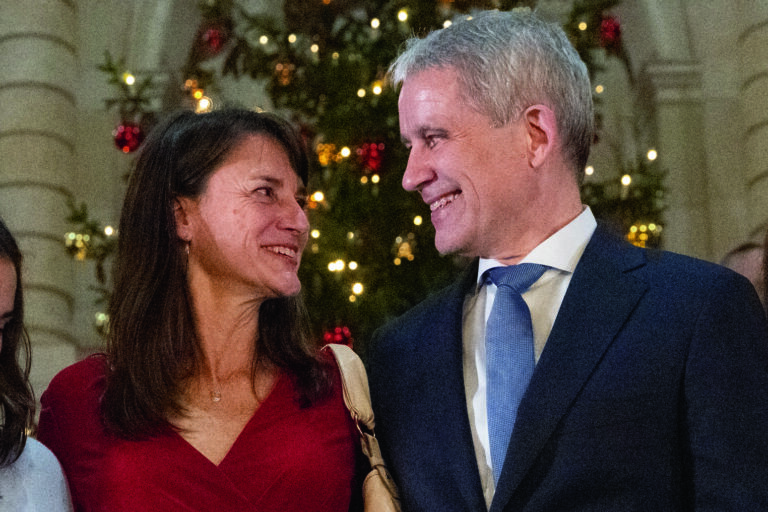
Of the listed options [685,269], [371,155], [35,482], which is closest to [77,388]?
[35,482]

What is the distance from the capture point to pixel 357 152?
487cm

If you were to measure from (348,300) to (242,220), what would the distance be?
89.3 inches

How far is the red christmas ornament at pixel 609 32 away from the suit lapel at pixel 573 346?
3325 millimetres

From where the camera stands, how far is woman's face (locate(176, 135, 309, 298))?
249 cm

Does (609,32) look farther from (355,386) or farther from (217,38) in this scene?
(355,386)

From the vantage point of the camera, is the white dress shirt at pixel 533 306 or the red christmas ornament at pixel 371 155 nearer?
the white dress shirt at pixel 533 306

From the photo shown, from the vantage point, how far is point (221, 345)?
8.32 ft

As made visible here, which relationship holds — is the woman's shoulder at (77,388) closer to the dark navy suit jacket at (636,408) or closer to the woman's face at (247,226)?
the woman's face at (247,226)

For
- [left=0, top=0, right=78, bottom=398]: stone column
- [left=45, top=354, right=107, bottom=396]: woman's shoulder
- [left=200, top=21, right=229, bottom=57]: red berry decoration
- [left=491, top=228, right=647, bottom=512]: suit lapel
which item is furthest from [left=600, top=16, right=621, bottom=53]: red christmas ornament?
[left=0, top=0, right=78, bottom=398]: stone column

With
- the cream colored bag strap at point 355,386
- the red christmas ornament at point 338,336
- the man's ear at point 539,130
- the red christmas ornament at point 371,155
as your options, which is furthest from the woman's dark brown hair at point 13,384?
the red christmas ornament at point 371,155

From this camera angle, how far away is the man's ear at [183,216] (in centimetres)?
257

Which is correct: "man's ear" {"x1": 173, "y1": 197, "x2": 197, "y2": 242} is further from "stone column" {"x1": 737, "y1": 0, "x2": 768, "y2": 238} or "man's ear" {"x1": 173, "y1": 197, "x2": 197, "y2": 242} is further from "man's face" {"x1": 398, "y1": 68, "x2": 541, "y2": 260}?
"stone column" {"x1": 737, "y1": 0, "x2": 768, "y2": 238}

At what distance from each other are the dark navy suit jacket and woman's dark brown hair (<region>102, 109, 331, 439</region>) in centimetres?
63

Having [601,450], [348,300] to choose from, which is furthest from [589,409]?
[348,300]
